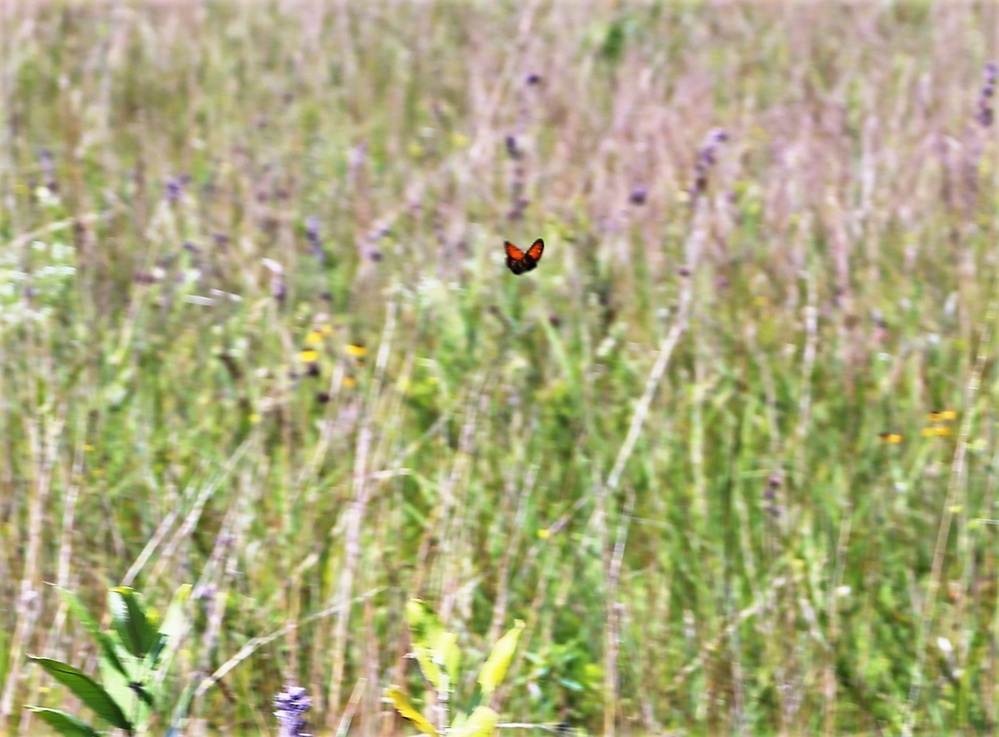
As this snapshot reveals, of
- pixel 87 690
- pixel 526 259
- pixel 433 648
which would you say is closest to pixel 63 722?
pixel 87 690

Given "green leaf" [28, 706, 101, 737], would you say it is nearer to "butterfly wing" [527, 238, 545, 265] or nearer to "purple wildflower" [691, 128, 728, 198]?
"butterfly wing" [527, 238, 545, 265]

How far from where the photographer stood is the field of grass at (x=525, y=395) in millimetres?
1947

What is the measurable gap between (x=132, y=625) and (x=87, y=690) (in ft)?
0.24

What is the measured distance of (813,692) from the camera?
1936 millimetres

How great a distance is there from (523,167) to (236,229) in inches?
37.3

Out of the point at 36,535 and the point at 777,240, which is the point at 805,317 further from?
the point at 36,535

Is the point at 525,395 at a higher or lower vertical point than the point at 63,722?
higher

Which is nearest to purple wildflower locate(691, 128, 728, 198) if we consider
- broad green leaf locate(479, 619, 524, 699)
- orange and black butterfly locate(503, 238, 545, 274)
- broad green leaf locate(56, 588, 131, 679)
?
orange and black butterfly locate(503, 238, 545, 274)

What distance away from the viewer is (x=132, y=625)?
3.59 feet

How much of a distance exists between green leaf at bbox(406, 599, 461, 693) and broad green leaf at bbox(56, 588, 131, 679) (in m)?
0.28

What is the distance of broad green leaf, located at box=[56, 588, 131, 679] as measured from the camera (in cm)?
105

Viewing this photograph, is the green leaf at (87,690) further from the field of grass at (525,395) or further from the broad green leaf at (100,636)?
the field of grass at (525,395)

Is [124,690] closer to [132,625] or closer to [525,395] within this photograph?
[132,625]

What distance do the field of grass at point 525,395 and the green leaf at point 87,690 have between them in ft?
2.02
